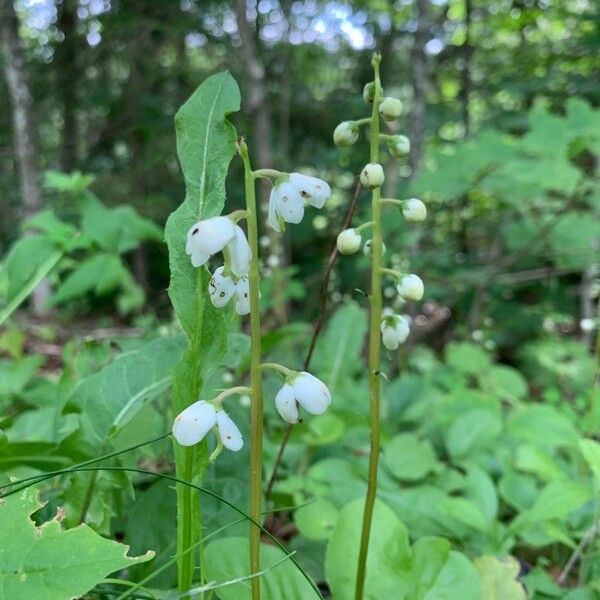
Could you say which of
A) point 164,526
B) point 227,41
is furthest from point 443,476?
point 227,41

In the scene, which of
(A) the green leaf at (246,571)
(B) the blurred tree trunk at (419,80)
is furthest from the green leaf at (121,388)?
(B) the blurred tree trunk at (419,80)

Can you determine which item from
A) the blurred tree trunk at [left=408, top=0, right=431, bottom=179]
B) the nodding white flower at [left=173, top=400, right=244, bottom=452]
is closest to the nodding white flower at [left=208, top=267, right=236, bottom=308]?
the nodding white flower at [left=173, top=400, right=244, bottom=452]

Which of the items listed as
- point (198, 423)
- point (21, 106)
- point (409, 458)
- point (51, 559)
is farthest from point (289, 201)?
point (21, 106)

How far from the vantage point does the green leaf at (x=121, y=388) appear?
121 cm

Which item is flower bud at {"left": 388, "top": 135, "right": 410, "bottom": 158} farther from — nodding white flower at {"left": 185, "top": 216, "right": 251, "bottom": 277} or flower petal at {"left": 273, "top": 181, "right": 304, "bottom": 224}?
nodding white flower at {"left": 185, "top": 216, "right": 251, "bottom": 277}

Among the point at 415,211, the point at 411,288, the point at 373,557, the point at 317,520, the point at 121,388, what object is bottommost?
the point at 317,520

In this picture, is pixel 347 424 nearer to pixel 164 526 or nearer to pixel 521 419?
pixel 521 419

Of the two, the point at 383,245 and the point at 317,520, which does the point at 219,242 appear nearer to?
the point at 383,245

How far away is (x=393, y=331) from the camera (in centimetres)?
105

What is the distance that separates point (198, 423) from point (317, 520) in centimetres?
72

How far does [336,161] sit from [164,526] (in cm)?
461

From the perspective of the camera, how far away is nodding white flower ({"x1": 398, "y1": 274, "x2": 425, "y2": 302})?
1.03m

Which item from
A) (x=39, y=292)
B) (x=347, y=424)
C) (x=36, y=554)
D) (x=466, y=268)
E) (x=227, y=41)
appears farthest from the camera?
(x=39, y=292)

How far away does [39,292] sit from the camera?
6.86 metres
